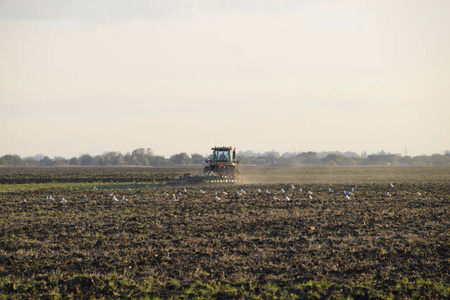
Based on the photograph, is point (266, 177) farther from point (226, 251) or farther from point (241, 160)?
point (241, 160)

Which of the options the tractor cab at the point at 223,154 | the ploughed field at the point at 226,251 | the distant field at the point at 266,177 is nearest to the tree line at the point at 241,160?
the distant field at the point at 266,177

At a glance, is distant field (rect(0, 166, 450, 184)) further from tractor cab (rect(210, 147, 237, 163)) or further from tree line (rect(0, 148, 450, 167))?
tree line (rect(0, 148, 450, 167))

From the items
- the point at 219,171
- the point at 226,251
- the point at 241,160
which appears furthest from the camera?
the point at 241,160

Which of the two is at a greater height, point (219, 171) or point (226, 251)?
point (219, 171)

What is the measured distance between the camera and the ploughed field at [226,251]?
9.11 m

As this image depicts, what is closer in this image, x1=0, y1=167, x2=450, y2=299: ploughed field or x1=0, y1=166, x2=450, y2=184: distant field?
x1=0, y1=167, x2=450, y2=299: ploughed field

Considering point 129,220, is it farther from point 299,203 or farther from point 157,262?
point 299,203

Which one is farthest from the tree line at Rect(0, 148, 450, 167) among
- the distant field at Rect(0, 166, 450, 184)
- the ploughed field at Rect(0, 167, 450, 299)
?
the ploughed field at Rect(0, 167, 450, 299)

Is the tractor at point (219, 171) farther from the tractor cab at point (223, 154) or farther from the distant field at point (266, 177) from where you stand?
the distant field at point (266, 177)

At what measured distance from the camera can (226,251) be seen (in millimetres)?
11906

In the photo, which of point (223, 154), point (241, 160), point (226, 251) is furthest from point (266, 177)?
point (241, 160)

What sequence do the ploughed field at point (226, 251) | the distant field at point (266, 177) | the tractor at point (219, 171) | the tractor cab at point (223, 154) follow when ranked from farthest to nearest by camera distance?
the distant field at point (266, 177) < the tractor cab at point (223, 154) < the tractor at point (219, 171) < the ploughed field at point (226, 251)

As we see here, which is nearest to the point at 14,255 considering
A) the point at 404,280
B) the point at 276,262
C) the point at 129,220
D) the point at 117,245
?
the point at 117,245

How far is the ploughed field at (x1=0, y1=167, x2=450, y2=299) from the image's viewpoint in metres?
9.11
